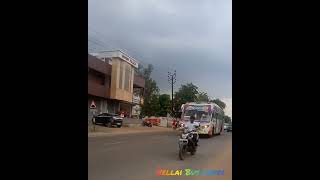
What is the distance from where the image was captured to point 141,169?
571 centimetres

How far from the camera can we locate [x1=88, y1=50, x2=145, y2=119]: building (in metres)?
6.89

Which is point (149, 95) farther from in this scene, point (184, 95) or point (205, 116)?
point (205, 116)

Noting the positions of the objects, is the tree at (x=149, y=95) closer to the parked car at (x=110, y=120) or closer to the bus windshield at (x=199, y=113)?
the bus windshield at (x=199, y=113)

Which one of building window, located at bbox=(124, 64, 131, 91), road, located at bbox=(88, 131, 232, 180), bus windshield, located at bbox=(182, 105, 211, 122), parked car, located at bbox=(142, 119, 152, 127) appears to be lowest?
road, located at bbox=(88, 131, 232, 180)

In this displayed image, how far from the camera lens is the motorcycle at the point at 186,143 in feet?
21.9

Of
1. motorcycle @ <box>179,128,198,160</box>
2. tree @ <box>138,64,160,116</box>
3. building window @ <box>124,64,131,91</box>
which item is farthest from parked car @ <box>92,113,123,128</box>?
motorcycle @ <box>179,128,198,160</box>

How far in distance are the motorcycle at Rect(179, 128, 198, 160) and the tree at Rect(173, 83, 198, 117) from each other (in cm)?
53

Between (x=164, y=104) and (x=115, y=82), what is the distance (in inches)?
61.0

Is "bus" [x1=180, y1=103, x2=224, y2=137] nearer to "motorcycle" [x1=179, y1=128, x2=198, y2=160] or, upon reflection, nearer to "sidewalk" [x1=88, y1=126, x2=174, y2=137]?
"motorcycle" [x1=179, y1=128, x2=198, y2=160]

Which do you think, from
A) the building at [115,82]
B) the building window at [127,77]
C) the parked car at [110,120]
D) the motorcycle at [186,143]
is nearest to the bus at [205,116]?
the motorcycle at [186,143]
